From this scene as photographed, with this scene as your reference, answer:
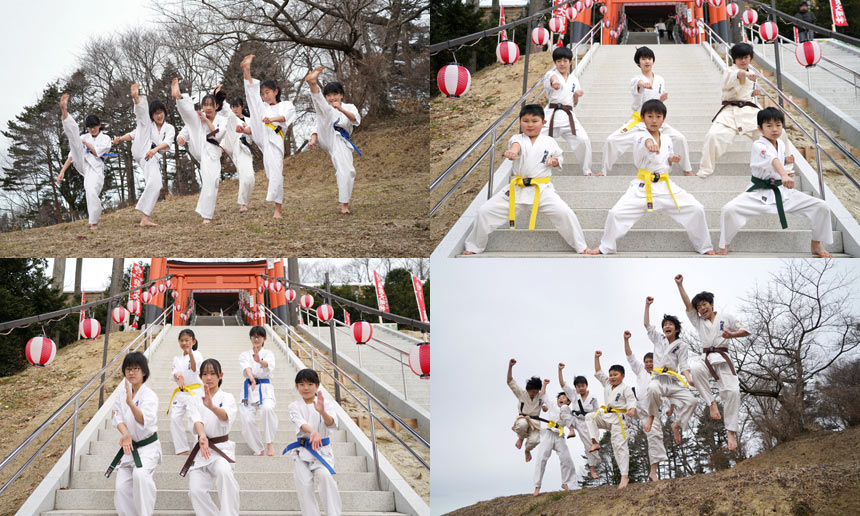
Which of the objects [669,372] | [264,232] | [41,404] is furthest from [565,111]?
[41,404]

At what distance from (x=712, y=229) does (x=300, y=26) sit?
951 cm

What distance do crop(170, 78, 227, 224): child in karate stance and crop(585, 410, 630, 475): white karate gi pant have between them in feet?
16.7

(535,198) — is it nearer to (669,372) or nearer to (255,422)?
(669,372)

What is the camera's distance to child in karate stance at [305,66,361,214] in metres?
7.19

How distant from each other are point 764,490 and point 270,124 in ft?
20.2

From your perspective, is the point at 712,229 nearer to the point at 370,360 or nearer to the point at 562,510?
the point at 562,510

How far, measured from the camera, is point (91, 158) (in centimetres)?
787

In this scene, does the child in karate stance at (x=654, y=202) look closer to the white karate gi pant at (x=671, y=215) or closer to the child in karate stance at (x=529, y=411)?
the white karate gi pant at (x=671, y=215)

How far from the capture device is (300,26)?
12477mm

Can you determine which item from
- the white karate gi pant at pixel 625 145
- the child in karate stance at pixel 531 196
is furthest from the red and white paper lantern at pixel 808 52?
the child in karate stance at pixel 531 196

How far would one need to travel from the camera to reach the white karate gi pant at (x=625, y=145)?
634cm

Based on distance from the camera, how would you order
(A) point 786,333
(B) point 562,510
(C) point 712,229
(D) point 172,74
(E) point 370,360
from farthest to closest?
(D) point 172,74, (E) point 370,360, (A) point 786,333, (B) point 562,510, (C) point 712,229

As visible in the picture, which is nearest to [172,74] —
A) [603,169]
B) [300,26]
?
[300,26]

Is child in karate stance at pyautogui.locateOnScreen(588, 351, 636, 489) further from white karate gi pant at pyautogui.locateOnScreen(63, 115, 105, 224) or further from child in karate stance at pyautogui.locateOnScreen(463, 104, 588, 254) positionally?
white karate gi pant at pyautogui.locateOnScreen(63, 115, 105, 224)
